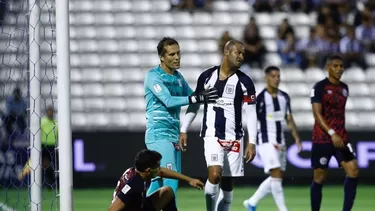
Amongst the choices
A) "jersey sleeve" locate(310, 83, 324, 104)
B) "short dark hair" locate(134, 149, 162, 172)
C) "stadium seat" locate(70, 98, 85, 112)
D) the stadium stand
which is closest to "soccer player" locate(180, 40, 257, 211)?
"short dark hair" locate(134, 149, 162, 172)

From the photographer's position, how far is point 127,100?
20344mm

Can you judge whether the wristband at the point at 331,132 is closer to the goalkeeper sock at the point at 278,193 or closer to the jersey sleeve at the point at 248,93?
the goalkeeper sock at the point at 278,193

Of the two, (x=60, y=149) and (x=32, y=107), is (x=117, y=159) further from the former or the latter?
(x=60, y=149)

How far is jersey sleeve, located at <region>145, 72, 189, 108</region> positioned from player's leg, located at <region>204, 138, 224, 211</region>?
72 centimetres

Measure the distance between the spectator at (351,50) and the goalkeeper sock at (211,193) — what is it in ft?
38.8

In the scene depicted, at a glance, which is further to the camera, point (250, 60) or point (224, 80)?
point (250, 60)

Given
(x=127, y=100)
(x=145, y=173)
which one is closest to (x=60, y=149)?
(x=145, y=173)

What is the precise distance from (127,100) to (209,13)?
3.08 metres

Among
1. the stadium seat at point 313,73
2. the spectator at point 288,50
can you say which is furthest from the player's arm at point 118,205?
the stadium seat at point 313,73

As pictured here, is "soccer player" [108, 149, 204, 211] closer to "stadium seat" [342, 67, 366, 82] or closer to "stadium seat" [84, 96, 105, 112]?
"stadium seat" [84, 96, 105, 112]

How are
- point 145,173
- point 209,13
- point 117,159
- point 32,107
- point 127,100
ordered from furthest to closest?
point 209,13 → point 127,100 → point 117,159 → point 32,107 → point 145,173

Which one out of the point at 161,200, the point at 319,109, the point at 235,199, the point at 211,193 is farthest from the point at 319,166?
the point at 235,199

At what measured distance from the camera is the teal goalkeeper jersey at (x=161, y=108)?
29.9 ft

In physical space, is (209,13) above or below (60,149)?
above
